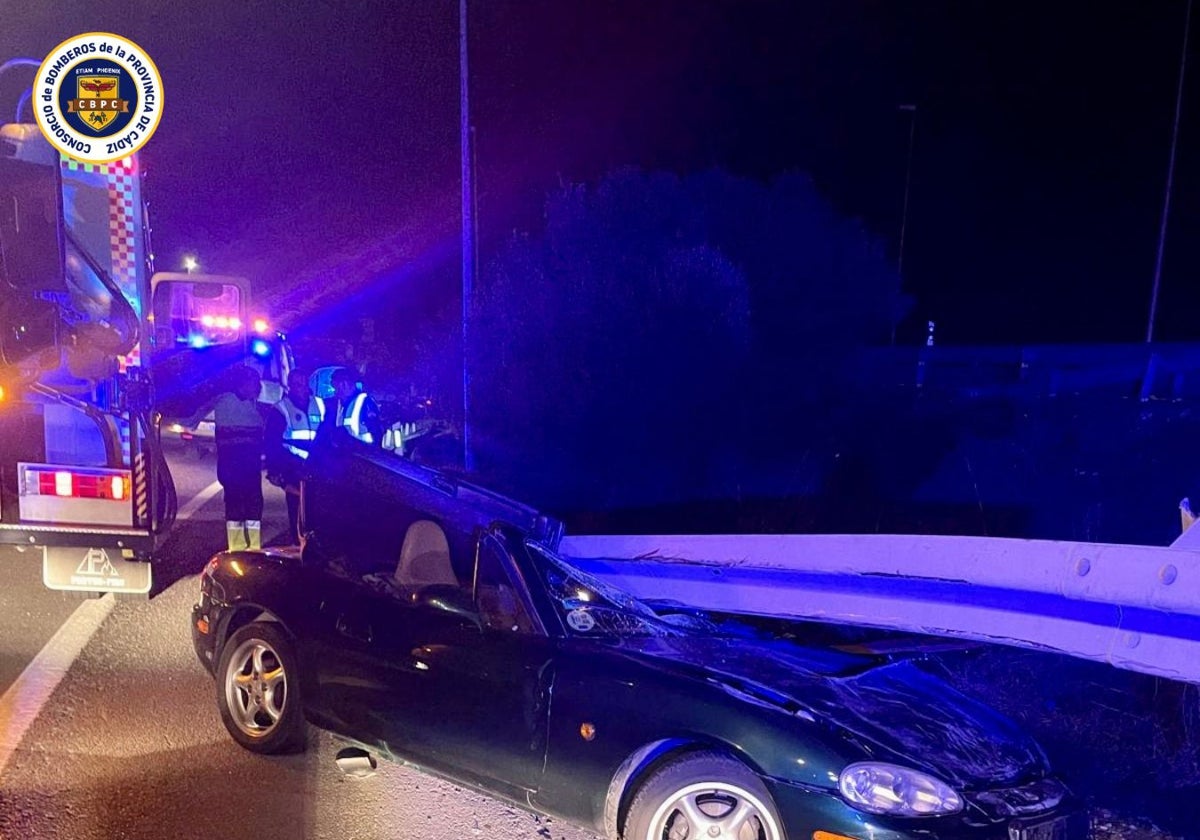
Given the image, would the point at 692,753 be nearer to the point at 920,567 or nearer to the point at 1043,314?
the point at 920,567

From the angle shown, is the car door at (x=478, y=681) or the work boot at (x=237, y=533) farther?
the work boot at (x=237, y=533)

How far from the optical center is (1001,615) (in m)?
4.50

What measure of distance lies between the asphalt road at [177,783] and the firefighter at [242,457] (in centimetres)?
220

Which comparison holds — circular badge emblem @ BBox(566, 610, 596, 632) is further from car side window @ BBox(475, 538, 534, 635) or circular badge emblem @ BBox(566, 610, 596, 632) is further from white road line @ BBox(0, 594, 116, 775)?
white road line @ BBox(0, 594, 116, 775)

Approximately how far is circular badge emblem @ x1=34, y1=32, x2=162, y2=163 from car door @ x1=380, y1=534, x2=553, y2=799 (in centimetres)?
345

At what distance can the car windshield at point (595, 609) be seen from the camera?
3754mm

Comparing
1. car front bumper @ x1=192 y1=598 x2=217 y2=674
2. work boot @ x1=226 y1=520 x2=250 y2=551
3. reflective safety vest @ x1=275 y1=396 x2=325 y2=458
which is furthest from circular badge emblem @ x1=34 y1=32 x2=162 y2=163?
reflective safety vest @ x1=275 y1=396 x2=325 y2=458

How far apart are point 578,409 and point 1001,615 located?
31.4 ft

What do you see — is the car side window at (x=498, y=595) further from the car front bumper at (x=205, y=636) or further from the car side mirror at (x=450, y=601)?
the car front bumper at (x=205, y=636)

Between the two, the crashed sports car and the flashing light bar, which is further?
the flashing light bar

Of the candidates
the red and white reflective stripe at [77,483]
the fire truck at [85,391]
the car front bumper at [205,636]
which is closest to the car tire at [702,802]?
the car front bumper at [205,636]

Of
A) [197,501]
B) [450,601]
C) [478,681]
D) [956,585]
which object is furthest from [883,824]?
[197,501]

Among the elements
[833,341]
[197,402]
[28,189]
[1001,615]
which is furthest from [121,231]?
[833,341]

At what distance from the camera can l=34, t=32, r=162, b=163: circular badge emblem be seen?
5.16 metres
